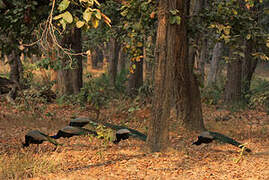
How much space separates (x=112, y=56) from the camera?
1730 centimetres

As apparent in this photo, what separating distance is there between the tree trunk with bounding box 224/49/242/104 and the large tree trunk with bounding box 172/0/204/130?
14.9 feet

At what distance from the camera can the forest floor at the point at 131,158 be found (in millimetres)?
4969

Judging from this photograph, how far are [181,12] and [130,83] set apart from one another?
22.5ft

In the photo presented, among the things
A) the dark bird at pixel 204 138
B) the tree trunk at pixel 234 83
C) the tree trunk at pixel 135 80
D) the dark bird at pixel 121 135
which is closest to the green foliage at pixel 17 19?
the dark bird at pixel 121 135

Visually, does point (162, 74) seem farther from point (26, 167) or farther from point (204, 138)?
point (26, 167)

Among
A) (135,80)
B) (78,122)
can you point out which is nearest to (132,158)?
(78,122)

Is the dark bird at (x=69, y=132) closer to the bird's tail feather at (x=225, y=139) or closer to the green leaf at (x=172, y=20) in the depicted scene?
the bird's tail feather at (x=225, y=139)

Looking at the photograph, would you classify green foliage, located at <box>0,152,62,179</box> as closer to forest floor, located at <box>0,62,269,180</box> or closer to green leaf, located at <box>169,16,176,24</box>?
forest floor, located at <box>0,62,269,180</box>

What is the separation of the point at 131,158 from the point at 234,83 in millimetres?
7393

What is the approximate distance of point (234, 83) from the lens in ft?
39.0

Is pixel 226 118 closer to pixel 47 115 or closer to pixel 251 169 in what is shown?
pixel 251 169

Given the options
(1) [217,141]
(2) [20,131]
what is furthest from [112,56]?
(1) [217,141]

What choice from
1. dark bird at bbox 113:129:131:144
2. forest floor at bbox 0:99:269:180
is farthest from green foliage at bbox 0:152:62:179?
dark bird at bbox 113:129:131:144

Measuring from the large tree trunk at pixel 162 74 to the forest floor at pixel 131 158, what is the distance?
0.54 meters
